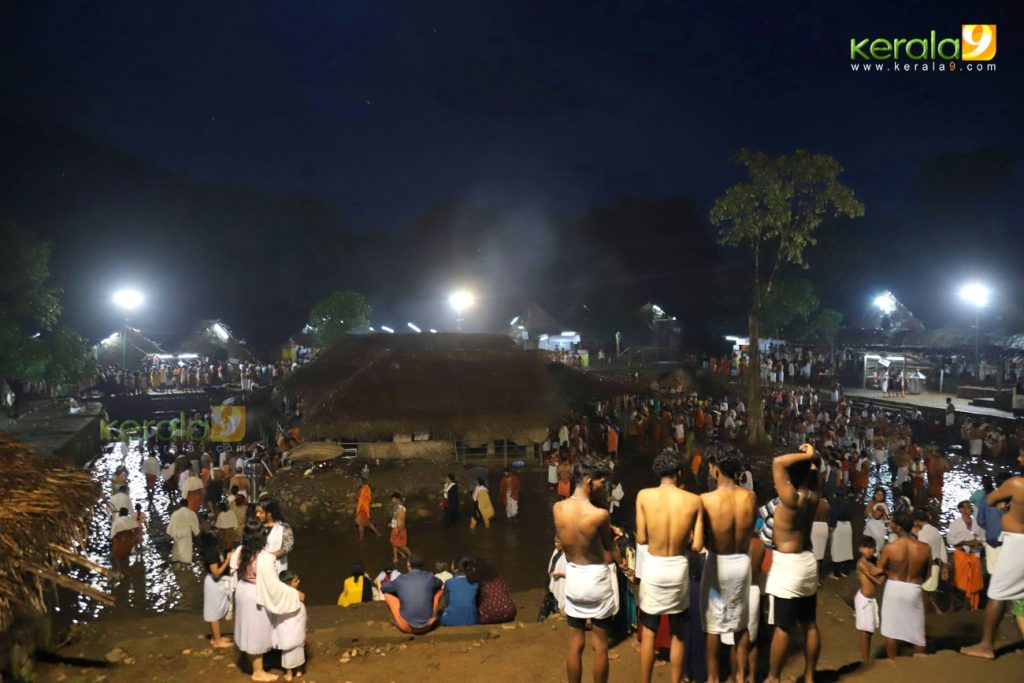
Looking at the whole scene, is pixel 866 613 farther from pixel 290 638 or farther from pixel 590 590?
pixel 290 638

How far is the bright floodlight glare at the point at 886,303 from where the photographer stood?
4340 cm

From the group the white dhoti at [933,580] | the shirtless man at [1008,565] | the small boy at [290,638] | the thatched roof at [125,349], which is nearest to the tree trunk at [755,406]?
the white dhoti at [933,580]

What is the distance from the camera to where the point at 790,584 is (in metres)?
4.58

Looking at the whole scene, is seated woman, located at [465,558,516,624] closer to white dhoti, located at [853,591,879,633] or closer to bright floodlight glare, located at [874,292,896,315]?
white dhoti, located at [853,591,879,633]

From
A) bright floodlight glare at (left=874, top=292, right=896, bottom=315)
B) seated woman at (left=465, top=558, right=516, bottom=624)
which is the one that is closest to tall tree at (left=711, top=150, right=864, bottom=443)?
seated woman at (left=465, top=558, right=516, bottom=624)

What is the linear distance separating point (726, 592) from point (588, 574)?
96 centimetres

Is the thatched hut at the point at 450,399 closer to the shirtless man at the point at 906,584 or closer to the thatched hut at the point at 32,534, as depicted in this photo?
the thatched hut at the point at 32,534

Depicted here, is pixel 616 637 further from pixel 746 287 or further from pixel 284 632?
pixel 746 287

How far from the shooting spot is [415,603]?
22.9 feet

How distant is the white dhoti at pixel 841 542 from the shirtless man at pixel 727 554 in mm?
6335

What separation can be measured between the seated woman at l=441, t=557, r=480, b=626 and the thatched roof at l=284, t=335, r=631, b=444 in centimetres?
1034

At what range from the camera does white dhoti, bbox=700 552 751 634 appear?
14.7 ft

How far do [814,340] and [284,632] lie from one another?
42.0 m

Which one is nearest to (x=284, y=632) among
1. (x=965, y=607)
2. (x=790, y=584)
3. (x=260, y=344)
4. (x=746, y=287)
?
(x=790, y=584)
